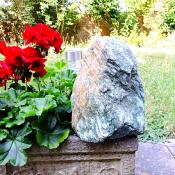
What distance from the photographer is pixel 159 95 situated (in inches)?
148

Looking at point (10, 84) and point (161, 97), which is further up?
point (10, 84)

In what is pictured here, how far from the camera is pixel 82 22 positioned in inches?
383

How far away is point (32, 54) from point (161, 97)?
2.27 m

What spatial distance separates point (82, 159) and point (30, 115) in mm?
304

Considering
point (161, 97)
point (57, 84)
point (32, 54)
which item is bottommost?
point (161, 97)

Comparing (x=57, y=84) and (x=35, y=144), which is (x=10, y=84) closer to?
(x=57, y=84)

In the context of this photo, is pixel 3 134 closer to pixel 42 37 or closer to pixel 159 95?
pixel 42 37

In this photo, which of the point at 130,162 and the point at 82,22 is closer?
the point at 130,162

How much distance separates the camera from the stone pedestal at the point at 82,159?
157cm

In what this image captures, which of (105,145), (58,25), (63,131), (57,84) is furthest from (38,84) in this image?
(58,25)

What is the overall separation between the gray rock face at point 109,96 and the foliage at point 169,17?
25.8 ft

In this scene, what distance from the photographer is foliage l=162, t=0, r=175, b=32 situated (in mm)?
9055

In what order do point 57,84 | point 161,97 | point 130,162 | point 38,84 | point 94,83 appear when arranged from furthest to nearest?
point 161,97, point 57,84, point 38,84, point 130,162, point 94,83

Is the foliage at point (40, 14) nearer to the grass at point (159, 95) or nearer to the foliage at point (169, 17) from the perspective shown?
the foliage at point (169, 17)
